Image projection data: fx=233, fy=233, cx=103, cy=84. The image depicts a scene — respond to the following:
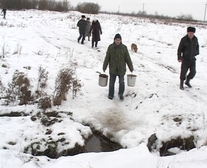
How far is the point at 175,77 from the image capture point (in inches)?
341

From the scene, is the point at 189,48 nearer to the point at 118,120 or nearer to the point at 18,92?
the point at 118,120

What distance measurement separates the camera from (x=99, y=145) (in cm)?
493

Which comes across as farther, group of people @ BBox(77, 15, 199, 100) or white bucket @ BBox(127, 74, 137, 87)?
white bucket @ BBox(127, 74, 137, 87)

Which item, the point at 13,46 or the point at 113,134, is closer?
the point at 113,134

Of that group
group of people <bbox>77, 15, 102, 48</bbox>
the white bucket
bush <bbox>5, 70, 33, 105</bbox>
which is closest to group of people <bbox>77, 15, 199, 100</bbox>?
the white bucket

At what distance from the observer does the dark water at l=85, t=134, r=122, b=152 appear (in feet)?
15.7

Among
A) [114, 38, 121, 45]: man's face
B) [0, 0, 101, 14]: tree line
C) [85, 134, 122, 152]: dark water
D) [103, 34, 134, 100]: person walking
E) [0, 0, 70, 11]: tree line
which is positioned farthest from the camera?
[0, 0, 101, 14]: tree line

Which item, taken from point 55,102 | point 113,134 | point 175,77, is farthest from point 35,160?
point 175,77

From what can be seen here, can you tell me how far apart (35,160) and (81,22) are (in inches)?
452

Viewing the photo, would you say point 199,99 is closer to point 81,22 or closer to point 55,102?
point 55,102

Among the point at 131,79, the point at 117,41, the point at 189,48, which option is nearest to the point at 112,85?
the point at 131,79

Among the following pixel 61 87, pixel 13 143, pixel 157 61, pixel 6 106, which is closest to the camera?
pixel 13 143

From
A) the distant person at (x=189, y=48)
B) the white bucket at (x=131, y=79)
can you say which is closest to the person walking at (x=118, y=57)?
the white bucket at (x=131, y=79)

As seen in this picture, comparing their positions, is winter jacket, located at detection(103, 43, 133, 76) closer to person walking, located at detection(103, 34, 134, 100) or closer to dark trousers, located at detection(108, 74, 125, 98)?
person walking, located at detection(103, 34, 134, 100)
